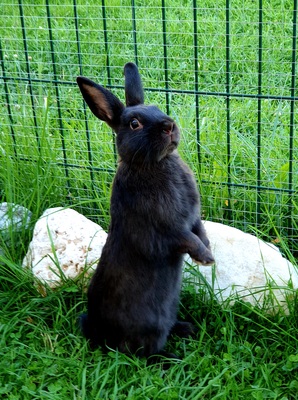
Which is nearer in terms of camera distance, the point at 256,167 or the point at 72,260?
the point at 72,260

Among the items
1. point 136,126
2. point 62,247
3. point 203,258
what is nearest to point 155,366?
point 203,258

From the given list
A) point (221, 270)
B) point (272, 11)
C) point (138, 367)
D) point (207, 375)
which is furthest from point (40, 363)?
point (272, 11)

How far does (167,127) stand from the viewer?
127 inches

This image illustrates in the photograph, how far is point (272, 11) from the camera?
5.86 metres

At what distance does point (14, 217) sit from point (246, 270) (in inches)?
55.9

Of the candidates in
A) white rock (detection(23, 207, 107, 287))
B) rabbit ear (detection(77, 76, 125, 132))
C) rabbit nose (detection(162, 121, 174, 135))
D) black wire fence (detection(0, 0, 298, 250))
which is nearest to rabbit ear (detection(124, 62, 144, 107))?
rabbit ear (detection(77, 76, 125, 132))

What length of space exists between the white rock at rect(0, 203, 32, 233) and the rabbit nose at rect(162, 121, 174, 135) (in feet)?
4.66

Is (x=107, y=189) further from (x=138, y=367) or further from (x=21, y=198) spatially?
(x=138, y=367)

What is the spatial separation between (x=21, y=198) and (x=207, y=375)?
1.76m

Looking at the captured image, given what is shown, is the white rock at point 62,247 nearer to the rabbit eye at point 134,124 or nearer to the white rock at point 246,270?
the white rock at point 246,270

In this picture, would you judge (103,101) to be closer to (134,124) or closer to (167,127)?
(134,124)

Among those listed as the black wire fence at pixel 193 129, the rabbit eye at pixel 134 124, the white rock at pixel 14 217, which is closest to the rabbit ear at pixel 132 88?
the rabbit eye at pixel 134 124

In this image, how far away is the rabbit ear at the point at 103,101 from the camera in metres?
3.39

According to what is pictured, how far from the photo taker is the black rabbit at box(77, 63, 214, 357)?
10.9 feet
